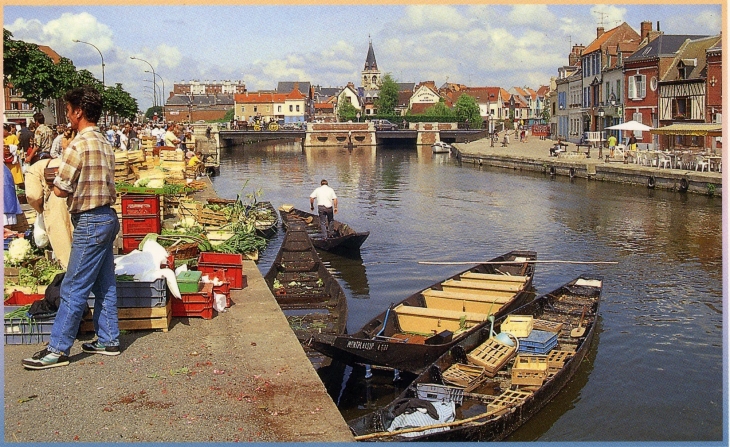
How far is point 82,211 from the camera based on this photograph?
6.70 meters

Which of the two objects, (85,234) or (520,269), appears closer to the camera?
(85,234)

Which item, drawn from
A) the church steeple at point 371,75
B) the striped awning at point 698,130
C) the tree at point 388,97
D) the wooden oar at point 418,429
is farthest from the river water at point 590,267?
the church steeple at point 371,75

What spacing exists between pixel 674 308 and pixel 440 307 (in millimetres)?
5105

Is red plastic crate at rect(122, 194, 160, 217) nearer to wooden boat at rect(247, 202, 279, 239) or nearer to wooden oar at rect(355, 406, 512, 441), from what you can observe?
wooden oar at rect(355, 406, 512, 441)

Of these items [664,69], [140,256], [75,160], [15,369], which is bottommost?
[15,369]

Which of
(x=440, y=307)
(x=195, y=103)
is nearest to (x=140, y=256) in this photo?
(x=440, y=307)

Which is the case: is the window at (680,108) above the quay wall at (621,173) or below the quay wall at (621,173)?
above

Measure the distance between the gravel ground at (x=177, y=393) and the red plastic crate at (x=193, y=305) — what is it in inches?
18.6

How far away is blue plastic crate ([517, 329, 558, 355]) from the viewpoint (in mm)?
10766

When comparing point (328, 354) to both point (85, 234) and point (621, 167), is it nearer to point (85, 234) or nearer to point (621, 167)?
point (85, 234)

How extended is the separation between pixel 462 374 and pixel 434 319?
232 cm

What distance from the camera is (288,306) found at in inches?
509

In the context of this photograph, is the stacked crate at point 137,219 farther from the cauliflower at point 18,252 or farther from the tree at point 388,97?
the tree at point 388,97

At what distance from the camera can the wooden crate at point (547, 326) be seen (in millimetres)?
11791
